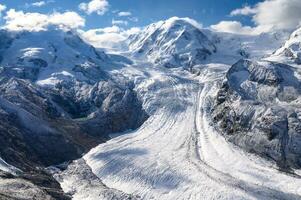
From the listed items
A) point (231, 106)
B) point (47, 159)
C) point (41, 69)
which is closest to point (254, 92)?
point (231, 106)

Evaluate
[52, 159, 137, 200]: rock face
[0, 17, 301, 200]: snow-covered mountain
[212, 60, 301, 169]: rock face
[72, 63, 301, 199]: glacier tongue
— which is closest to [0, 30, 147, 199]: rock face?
[0, 17, 301, 200]: snow-covered mountain

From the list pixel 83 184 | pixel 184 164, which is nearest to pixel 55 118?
pixel 83 184

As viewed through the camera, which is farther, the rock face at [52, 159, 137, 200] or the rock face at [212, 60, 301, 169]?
the rock face at [212, 60, 301, 169]

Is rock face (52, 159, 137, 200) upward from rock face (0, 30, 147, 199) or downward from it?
downward

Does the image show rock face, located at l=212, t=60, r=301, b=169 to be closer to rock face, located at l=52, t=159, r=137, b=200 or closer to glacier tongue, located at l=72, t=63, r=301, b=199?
glacier tongue, located at l=72, t=63, r=301, b=199

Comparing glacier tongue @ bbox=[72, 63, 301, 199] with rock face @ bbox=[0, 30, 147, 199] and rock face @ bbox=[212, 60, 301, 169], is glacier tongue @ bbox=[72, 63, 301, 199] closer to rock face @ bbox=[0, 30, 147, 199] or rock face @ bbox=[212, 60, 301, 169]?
rock face @ bbox=[212, 60, 301, 169]

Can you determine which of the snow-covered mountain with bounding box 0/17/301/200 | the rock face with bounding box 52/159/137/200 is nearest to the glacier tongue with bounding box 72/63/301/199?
the snow-covered mountain with bounding box 0/17/301/200

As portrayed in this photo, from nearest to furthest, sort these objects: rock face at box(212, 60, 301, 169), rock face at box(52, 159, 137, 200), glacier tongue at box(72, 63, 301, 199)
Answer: rock face at box(52, 159, 137, 200) → glacier tongue at box(72, 63, 301, 199) → rock face at box(212, 60, 301, 169)

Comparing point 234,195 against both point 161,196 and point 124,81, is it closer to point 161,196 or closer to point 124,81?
point 161,196

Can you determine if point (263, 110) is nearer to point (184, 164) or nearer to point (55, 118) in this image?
point (184, 164)

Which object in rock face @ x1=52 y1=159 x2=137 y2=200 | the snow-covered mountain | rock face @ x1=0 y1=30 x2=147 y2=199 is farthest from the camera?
rock face @ x1=0 y1=30 x2=147 y2=199

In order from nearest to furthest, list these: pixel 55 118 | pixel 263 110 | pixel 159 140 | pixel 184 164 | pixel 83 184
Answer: pixel 83 184 → pixel 184 164 → pixel 263 110 → pixel 159 140 → pixel 55 118
